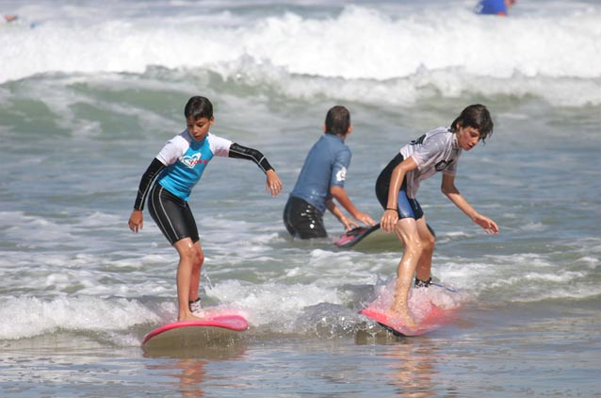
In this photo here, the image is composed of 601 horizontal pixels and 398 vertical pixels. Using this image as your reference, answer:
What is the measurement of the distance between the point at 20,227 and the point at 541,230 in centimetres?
504

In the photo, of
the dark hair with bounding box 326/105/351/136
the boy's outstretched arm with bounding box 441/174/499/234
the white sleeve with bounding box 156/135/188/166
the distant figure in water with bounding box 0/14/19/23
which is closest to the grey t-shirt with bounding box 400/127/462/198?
the boy's outstretched arm with bounding box 441/174/499/234

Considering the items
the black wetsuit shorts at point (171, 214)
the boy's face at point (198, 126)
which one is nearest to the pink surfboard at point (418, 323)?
the black wetsuit shorts at point (171, 214)

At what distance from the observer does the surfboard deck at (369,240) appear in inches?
398

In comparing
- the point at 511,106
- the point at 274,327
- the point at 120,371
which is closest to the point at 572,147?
the point at 511,106

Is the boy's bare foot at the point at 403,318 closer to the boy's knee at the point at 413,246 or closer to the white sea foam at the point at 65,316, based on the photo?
the boy's knee at the point at 413,246

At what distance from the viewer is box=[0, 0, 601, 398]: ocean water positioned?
21.0ft

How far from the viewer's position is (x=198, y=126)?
7000mm

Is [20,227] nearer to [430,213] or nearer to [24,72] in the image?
[430,213]

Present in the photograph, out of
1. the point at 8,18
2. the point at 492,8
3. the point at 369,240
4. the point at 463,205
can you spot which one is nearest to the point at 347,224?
the point at 369,240

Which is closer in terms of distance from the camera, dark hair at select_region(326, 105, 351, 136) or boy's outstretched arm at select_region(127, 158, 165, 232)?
boy's outstretched arm at select_region(127, 158, 165, 232)

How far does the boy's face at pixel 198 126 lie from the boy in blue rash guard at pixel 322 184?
3.38 m

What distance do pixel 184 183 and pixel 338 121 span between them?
334 centimetres

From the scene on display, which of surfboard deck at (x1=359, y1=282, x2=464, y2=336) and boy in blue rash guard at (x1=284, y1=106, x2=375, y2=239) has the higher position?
boy in blue rash guard at (x1=284, y1=106, x2=375, y2=239)

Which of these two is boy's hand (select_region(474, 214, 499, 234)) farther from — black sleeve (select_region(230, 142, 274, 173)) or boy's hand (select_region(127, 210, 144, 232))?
boy's hand (select_region(127, 210, 144, 232))
